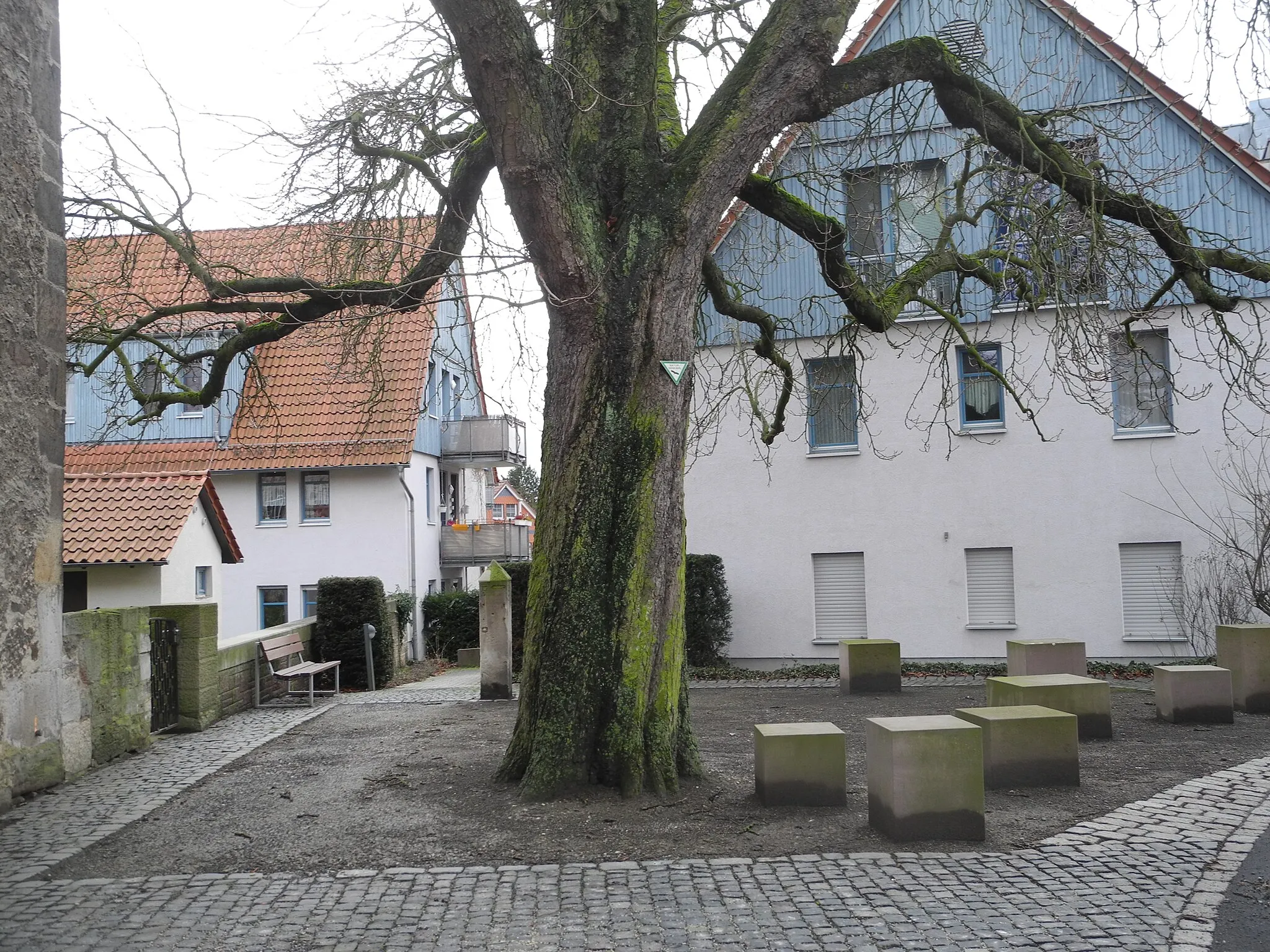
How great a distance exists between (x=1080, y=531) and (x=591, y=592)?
48.0 feet

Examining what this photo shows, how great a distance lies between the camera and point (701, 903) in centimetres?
564

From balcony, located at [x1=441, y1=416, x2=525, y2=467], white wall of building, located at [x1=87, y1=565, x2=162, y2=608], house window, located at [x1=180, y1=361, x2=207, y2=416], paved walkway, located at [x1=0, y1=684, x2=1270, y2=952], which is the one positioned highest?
house window, located at [x1=180, y1=361, x2=207, y2=416]

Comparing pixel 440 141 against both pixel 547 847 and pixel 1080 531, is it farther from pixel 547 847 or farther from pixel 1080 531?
pixel 1080 531

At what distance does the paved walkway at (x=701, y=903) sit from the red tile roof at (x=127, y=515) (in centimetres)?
1221

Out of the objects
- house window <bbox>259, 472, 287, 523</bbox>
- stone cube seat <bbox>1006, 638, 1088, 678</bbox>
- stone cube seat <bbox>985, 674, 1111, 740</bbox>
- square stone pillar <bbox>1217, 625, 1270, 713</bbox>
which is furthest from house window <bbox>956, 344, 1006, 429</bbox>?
house window <bbox>259, 472, 287, 523</bbox>

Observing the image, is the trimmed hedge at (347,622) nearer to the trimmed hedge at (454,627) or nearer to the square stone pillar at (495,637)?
the square stone pillar at (495,637)

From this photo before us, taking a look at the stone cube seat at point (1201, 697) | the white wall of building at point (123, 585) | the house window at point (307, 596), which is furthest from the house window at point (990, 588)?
the house window at point (307, 596)

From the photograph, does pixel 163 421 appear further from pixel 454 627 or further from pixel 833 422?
pixel 833 422

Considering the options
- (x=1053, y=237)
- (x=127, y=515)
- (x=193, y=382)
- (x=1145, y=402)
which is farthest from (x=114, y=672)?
(x=193, y=382)

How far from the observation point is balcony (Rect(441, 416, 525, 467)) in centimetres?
3372

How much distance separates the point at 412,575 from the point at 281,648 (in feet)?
46.7

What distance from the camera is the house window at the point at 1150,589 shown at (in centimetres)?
1970

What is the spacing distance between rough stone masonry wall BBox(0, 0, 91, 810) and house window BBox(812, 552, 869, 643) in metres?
14.5

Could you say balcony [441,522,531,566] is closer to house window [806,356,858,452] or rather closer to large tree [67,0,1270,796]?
house window [806,356,858,452]
